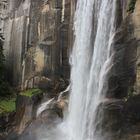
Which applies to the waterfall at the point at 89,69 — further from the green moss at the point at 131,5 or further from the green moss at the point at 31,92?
the green moss at the point at 31,92

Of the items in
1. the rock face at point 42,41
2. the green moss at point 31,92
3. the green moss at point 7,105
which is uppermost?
the rock face at point 42,41

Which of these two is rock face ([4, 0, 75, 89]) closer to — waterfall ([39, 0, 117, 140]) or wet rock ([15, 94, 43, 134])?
waterfall ([39, 0, 117, 140])

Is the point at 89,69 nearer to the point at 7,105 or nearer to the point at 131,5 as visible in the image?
the point at 131,5

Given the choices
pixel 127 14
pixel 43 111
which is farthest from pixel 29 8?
pixel 127 14

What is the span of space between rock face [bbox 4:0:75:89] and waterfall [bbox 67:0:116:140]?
1.34m

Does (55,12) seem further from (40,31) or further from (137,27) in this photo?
(137,27)

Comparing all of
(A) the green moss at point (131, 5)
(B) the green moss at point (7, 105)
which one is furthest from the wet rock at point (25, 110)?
(A) the green moss at point (131, 5)

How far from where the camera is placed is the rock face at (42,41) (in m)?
29.5

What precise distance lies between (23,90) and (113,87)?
1137 centimetres

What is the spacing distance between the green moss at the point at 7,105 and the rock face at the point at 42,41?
1379 mm

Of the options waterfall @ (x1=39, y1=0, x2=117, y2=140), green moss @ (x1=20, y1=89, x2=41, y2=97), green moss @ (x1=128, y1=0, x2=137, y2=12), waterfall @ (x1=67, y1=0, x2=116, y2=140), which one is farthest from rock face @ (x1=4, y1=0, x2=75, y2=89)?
green moss @ (x1=128, y1=0, x2=137, y2=12)

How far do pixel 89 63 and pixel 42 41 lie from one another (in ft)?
20.6

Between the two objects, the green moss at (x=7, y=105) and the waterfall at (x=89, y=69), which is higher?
the waterfall at (x=89, y=69)

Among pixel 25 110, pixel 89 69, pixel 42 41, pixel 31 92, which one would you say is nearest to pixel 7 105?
pixel 31 92
